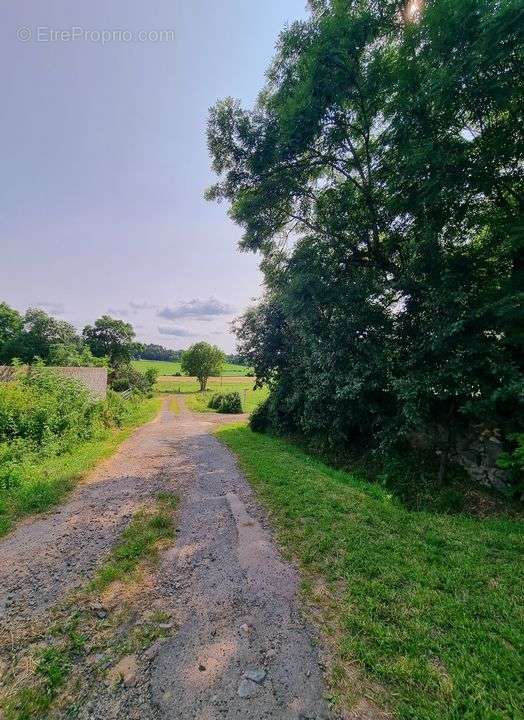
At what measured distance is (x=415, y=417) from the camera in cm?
658

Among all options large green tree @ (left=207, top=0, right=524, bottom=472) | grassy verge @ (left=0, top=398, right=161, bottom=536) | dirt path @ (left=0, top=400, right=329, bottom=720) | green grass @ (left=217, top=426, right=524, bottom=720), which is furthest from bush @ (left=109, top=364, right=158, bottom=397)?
green grass @ (left=217, top=426, right=524, bottom=720)

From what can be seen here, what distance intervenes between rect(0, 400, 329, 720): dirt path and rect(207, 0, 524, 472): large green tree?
4.55 metres

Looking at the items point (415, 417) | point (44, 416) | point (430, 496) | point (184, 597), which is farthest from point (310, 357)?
point (44, 416)

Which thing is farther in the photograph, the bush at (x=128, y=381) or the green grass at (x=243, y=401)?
the bush at (x=128, y=381)

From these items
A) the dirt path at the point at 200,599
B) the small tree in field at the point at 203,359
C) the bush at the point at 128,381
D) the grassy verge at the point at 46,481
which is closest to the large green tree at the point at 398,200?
the dirt path at the point at 200,599

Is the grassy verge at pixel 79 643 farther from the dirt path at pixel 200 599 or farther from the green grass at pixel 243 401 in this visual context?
the green grass at pixel 243 401

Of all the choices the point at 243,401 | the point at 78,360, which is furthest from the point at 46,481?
the point at 243,401

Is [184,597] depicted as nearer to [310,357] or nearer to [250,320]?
[310,357]

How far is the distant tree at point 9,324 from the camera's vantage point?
137ft

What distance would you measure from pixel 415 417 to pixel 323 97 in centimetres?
781

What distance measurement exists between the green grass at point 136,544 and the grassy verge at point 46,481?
2117 millimetres

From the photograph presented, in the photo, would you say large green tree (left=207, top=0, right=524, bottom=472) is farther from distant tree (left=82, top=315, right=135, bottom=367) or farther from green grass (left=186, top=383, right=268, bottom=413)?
distant tree (left=82, top=315, right=135, bottom=367)

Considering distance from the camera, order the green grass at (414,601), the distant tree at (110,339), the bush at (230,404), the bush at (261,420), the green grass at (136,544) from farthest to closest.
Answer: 1. the distant tree at (110,339)
2. the bush at (230,404)
3. the bush at (261,420)
4. the green grass at (136,544)
5. the green grass at (414,601)

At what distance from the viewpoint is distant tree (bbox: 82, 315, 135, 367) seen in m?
45.4
